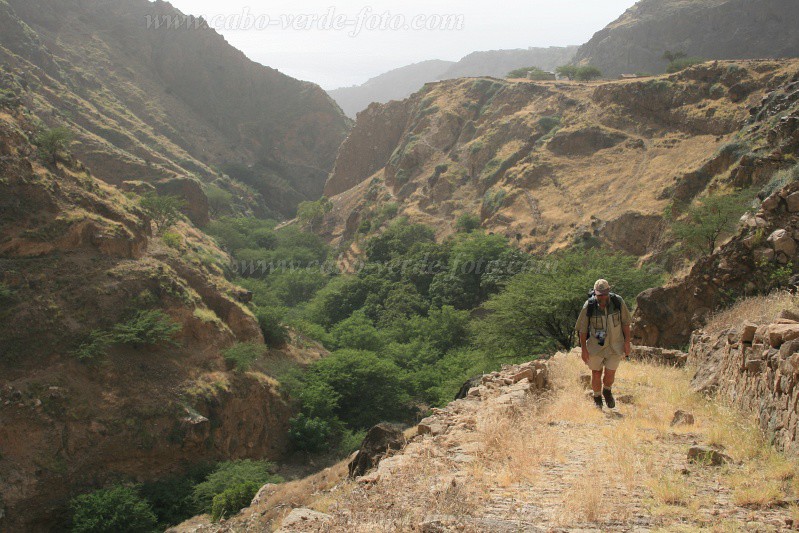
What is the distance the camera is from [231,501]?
52.6 feet

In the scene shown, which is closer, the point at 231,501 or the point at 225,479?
the point at 231,501

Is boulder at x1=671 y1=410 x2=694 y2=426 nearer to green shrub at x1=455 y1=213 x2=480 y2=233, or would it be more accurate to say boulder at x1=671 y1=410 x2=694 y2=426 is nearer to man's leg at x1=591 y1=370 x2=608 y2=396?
man's leg at x1=591 y1=370 x2=608 y2=396

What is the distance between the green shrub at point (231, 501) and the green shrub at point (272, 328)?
40.3 ft

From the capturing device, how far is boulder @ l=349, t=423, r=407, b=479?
8570mm

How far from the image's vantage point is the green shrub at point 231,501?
15797 mm

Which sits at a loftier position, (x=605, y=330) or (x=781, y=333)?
(x=781, y=333)

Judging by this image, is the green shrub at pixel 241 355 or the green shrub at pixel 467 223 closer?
the green shrub at pixel 241 355

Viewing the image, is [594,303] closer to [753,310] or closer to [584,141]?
[753,310]

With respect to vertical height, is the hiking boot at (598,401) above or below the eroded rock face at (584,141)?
below

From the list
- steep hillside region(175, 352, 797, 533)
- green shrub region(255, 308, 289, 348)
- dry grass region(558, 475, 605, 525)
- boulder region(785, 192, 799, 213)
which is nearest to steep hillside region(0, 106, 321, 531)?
green shrub region(255, 308, 289, 348)

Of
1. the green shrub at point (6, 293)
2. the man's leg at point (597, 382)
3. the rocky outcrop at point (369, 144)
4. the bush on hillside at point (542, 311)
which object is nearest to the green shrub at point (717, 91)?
the bush on hillside at point (542, 311)

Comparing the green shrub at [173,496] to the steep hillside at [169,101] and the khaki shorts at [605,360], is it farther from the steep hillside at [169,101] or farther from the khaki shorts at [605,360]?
the steep hillside at [169,101]

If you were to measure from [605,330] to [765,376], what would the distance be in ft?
6.53

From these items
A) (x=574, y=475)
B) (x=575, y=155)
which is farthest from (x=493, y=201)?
(x=574, y=475)
